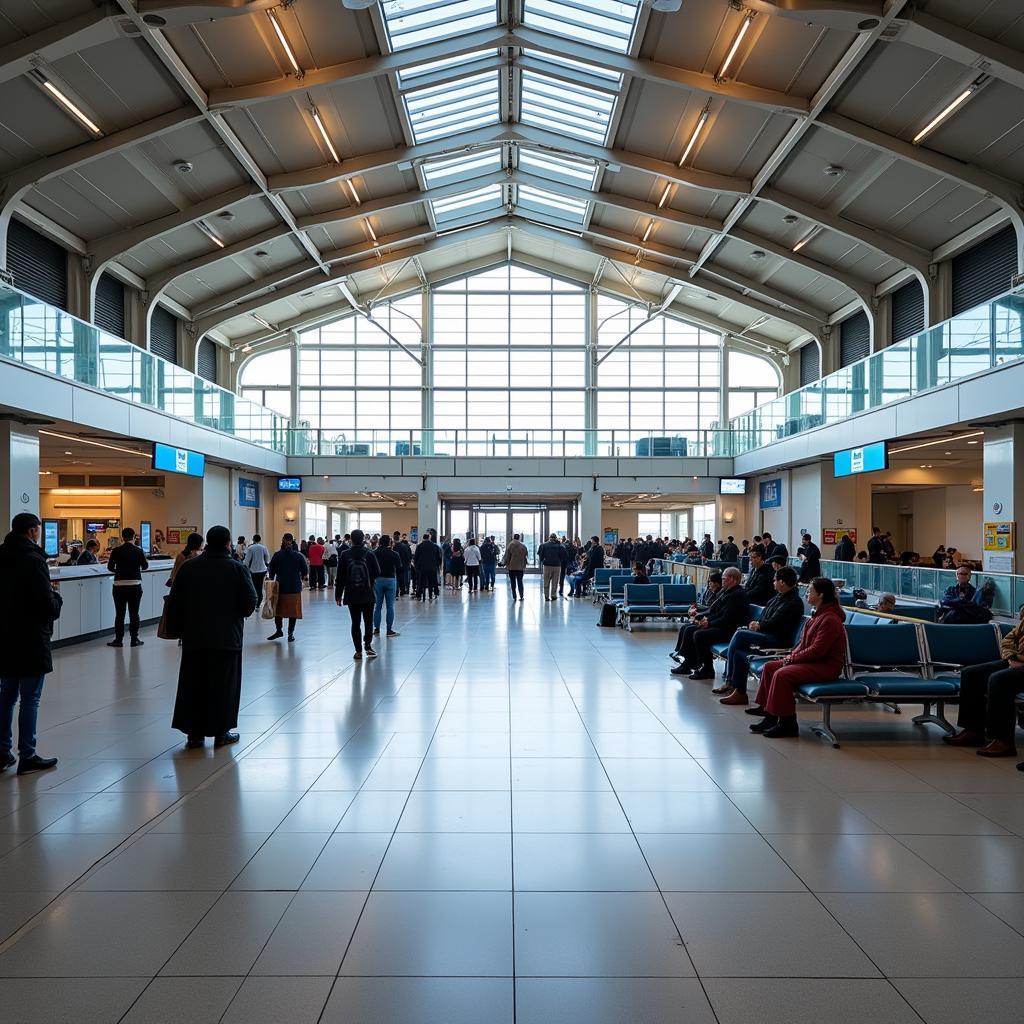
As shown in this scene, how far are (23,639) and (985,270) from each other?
20.7m

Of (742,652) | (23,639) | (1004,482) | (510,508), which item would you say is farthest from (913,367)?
(510,508)

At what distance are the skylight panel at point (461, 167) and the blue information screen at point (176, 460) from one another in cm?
1074

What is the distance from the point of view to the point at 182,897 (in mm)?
3680

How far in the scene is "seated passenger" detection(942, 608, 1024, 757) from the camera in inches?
245

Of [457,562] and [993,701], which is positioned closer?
[993,701]

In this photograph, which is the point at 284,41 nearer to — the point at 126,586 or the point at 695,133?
the point at 695,133

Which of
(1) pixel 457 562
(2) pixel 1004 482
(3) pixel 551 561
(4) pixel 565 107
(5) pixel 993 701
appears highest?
(4) pixel 565 107

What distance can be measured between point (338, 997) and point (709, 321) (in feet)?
117

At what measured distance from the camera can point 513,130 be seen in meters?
23.6

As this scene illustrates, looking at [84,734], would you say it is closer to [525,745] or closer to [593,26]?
[525,745]

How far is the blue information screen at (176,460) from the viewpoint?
19.6 metres

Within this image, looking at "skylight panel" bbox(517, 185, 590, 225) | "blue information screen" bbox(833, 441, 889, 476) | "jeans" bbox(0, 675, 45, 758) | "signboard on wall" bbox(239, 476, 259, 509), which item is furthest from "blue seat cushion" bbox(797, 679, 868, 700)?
"skylight panel" bbox(517, 185, 590, 225)

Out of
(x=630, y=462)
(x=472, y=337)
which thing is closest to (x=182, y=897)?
(x=630, y=462)

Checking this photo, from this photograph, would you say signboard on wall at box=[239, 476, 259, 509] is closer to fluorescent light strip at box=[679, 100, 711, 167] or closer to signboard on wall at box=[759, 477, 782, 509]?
fluorescent light strip at box=[679, 100, 711, 167]
